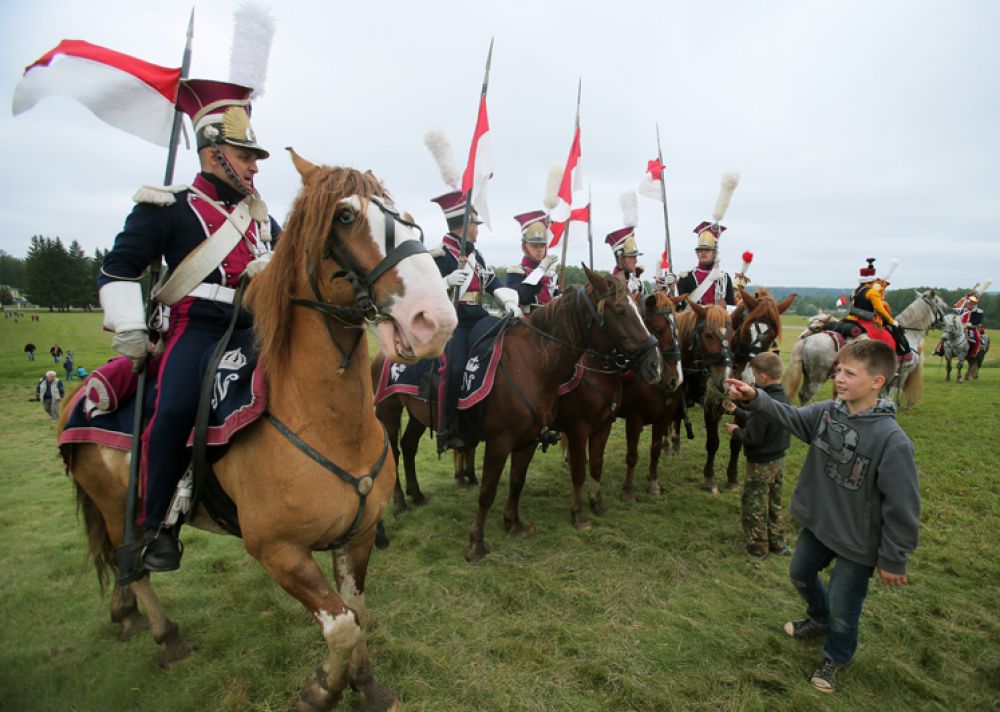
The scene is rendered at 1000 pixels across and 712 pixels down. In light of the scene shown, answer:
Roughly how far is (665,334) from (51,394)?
45.4 ft

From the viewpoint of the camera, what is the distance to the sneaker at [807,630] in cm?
328

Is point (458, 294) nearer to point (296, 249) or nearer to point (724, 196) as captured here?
point (296, 249)

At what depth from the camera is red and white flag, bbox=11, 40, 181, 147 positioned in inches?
90.9

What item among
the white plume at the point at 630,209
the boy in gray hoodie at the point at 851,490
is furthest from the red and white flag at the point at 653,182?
the boy in gray hoodie at the point at 851,490

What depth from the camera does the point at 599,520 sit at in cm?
538

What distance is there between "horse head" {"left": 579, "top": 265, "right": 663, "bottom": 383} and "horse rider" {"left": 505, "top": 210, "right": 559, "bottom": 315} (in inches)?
56.8

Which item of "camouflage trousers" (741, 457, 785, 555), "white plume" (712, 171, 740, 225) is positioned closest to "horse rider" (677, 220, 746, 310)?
"white plume" (712, 171, 740, 225)

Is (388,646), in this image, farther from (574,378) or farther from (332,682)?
(574,378)

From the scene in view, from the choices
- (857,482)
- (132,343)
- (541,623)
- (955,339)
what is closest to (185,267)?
(132,343)

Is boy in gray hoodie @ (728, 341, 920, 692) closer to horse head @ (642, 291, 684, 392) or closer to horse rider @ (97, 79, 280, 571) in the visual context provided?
horse head @ (642, 291, 684, 392)

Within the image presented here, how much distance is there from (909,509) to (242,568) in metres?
5.04

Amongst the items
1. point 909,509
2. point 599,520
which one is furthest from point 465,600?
point 909,509

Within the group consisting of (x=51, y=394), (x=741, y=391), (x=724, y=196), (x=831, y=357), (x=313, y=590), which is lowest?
(x=51, y=394)

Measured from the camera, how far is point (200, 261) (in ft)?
7.82
